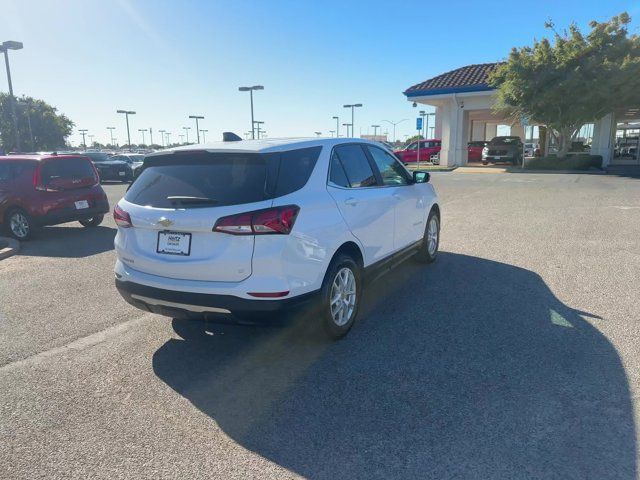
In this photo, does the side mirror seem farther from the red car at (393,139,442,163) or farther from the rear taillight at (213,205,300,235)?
Result: the red car at (393,139,442,163)

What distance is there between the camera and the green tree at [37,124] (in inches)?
2736

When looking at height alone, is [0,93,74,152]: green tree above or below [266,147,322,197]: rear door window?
above

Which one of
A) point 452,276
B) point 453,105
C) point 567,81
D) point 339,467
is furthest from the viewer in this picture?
point 453,105

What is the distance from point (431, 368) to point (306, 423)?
44.0 inches

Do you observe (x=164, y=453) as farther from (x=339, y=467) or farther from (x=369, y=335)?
(x=369, y=335)

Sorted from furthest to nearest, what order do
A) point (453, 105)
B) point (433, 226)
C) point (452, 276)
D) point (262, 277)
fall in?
1. point (453, 105)
2. point (433, 226)
3. point (452, 276)
4. point (262, 277)

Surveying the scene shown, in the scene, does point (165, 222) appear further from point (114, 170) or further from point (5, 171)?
point (114, 170)

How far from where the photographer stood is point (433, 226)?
6449 mm

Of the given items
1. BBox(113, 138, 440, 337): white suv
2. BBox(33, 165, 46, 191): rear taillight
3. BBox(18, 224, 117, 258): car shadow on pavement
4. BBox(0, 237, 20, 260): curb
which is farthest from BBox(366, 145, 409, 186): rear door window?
BBox(33, 165, 46, 191): rear taillight

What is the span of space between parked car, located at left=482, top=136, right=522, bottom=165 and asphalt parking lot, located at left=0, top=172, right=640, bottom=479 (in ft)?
77.2

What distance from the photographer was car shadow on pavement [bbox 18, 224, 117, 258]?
7.74 meters

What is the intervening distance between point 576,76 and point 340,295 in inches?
867

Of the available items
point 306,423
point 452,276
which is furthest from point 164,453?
point 452,276

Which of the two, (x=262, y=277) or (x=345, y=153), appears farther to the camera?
(x=345, y=153)
